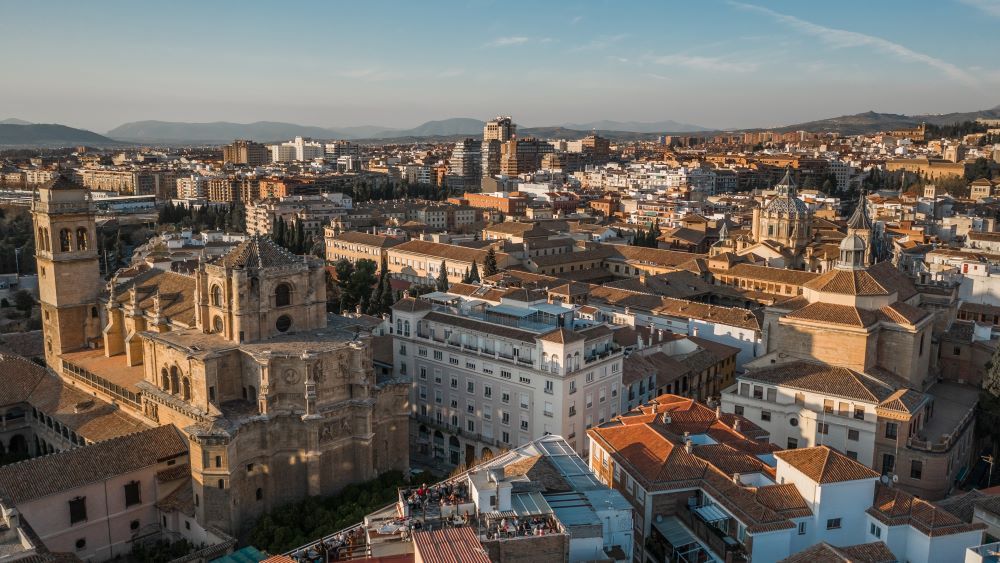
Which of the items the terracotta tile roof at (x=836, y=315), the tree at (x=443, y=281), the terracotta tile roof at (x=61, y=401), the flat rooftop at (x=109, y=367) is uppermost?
the terracotta tile roof at (x=836, y=315)

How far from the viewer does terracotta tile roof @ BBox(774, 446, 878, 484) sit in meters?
29.3

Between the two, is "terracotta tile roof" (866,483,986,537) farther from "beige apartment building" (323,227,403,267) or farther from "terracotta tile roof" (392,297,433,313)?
"beige apartment building" (323,227,403,267)

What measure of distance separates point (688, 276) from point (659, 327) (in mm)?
17721

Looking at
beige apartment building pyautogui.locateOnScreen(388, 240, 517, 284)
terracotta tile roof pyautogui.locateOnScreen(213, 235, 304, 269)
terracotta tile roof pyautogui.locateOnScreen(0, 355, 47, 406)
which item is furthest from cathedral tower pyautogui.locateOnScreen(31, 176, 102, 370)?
beige apartment building pyautogui.locateOnScreen(388, 240, 517, 284)

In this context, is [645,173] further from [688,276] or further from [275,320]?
[275,320]

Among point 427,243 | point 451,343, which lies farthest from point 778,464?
point 427,243

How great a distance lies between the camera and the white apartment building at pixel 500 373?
43.1m

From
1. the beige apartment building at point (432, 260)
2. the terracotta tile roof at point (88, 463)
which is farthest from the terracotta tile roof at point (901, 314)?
the beige apartment building at point (432, 260)

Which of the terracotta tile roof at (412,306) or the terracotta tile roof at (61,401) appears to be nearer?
the terracotta tile roof at (61,401)

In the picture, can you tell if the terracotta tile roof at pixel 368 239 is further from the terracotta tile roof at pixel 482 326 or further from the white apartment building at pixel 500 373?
the terracotta tile roof at pixel 482 326

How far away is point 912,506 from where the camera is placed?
2958cm

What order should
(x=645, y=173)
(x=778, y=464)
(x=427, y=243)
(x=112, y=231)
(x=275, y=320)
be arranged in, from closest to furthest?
(x=778, y=464) → (x=275, y=320) → (x=427, y=243) → (x=112, y=231) → (x=645, y=173)

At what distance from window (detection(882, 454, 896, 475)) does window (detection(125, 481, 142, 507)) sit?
119 ft

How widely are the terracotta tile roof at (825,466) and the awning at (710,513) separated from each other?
3516 millimetres
